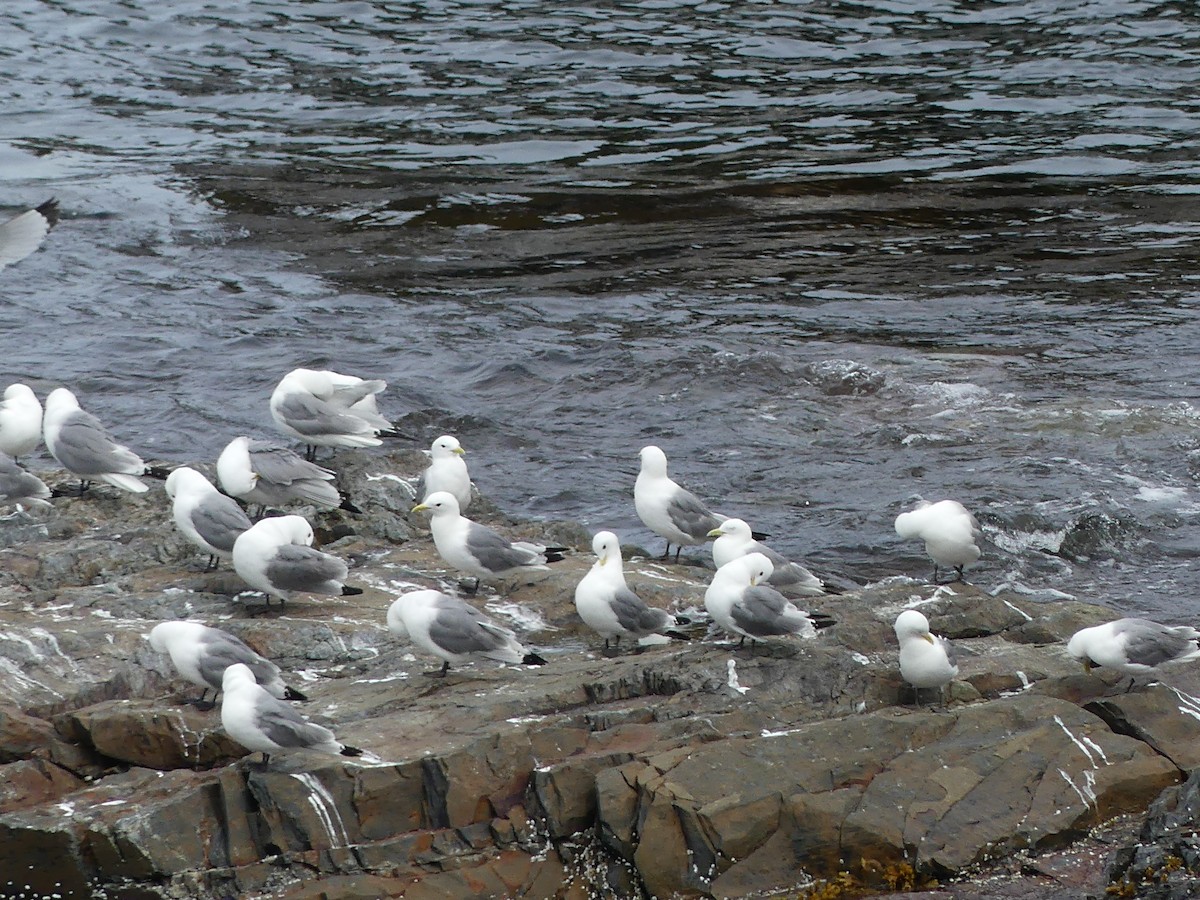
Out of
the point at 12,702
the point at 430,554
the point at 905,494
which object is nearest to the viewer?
the point at 12,702

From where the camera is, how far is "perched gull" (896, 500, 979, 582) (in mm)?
9578

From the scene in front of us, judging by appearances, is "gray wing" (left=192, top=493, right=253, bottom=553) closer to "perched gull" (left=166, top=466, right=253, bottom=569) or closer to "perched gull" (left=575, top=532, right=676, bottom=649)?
"perched gull" (left=166, top=466, right=253, bottom=569)

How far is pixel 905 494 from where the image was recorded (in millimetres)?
11742

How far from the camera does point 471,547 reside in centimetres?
865

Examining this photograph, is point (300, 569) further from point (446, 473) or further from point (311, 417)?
point (311, 417)

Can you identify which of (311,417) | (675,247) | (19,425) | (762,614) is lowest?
(675,247)

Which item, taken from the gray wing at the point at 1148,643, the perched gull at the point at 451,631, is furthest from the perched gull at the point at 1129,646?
the perched gull at the point at 451,631

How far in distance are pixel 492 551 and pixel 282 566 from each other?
1.17 metres

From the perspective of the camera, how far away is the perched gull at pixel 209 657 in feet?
23.2

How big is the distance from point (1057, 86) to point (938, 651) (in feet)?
62.0

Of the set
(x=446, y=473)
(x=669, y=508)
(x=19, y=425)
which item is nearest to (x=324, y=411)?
(x=446, y=473)

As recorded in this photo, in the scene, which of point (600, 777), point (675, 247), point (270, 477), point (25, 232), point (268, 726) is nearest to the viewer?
point (268, 726)

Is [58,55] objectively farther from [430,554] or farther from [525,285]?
[430,554]

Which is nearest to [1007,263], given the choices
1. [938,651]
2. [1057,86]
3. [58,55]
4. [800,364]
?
[800,364]
